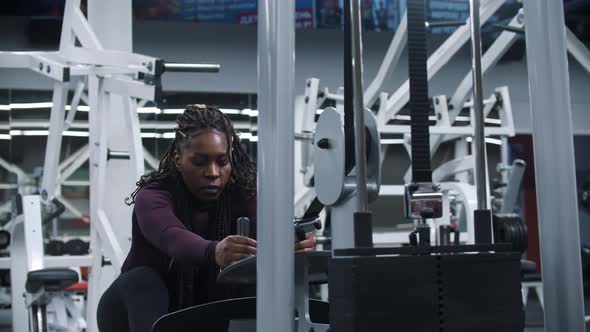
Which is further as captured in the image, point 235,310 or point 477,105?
point 235,310

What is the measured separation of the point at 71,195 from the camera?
824 cm

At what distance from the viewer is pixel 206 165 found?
1.56 meters

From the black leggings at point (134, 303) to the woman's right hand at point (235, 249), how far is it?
0.71 ft

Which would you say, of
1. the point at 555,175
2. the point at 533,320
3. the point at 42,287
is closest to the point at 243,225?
the point at 555,175

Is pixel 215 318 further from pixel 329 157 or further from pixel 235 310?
pixel 329 157

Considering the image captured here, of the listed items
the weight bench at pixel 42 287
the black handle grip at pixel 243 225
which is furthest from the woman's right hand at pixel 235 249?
the weight bench at pixel 42 287

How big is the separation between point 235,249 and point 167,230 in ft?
1.05

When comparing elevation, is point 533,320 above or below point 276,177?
below

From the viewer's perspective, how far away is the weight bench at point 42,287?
9.21 ft

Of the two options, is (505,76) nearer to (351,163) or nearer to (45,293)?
(45,293)

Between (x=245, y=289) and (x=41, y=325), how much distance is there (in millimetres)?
1757

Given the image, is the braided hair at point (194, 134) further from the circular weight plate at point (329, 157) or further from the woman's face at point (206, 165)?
the circular weight plate at point (329, 157)

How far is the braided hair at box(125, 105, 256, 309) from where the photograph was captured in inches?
59.2

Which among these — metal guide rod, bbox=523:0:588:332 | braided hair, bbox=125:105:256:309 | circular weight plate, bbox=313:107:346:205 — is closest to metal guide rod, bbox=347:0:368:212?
circular weight plate, bbox=313:107:346:205
